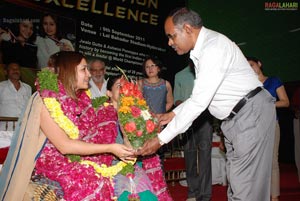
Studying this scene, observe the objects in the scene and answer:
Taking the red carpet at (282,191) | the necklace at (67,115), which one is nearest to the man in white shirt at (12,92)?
the red carpet at (282,191)

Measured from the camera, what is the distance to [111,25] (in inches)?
260

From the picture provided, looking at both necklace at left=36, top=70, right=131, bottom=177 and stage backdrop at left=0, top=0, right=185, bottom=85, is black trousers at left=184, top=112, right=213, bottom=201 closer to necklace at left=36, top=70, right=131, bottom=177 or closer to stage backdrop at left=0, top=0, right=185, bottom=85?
stage backdrop at left=0, top=0, right=185, bottom=85

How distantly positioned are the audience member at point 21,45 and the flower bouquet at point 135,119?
3202mm

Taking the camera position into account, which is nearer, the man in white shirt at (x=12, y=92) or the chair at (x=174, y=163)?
the man in white shirt at (x=12, y=92)

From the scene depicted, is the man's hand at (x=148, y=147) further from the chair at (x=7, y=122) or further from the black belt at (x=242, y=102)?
the chair at (x=7, y=122)

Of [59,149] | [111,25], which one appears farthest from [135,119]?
[111,25]

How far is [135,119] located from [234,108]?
68cm

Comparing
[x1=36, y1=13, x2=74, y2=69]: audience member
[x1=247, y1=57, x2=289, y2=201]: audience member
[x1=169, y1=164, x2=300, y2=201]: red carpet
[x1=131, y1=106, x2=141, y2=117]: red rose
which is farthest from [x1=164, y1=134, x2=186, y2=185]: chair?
[x1=131, y1=106, x2=141, y2=117]: red rose

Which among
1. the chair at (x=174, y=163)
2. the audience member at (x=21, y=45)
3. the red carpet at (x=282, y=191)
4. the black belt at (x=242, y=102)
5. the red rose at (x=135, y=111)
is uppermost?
the audience member at (x=21, y=45)

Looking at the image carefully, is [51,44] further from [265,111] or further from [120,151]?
[265,111]

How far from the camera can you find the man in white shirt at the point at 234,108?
7.63ft

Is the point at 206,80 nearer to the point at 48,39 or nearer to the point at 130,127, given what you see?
the point at 130,127

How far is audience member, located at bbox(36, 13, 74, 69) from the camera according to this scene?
5551 millimetres

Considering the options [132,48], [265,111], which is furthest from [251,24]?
[265,111]
